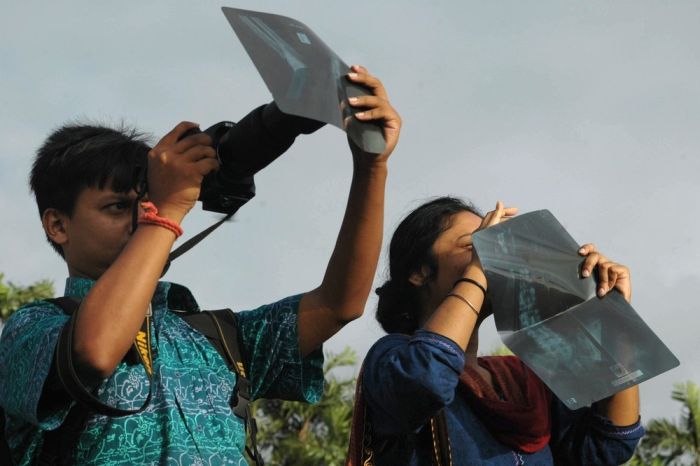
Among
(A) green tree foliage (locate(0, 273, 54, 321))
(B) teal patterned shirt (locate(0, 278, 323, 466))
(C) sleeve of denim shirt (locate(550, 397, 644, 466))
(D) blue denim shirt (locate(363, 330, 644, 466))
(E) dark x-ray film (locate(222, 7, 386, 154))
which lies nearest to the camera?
(E) dark x-ray film (locate(222, 7, 386, 154))

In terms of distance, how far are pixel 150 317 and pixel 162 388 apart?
0.17 meters

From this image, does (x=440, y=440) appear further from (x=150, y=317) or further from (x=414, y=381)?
(x=150, y=317)

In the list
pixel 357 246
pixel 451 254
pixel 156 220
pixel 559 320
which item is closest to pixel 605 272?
pixel 559 320

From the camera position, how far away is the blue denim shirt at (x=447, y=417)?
95.2 inches

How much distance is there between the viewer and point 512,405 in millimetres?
2670

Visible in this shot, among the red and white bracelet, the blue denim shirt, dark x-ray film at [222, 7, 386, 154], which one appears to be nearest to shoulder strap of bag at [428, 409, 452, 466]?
the blue denim shirt

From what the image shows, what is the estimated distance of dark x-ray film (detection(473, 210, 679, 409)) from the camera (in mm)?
2508

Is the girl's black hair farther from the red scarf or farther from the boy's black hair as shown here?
the boy's black hair

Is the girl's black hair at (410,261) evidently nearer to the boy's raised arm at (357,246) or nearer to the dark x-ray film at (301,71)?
the boy's raised arm at (357,246)

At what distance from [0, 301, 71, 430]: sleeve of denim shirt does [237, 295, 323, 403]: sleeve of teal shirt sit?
42 cm

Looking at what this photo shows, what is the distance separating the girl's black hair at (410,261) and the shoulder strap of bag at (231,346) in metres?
0.56

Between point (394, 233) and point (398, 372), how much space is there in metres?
0.65

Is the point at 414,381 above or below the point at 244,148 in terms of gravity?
below

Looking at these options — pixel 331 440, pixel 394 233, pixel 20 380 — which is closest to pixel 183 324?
pixel 20 380
